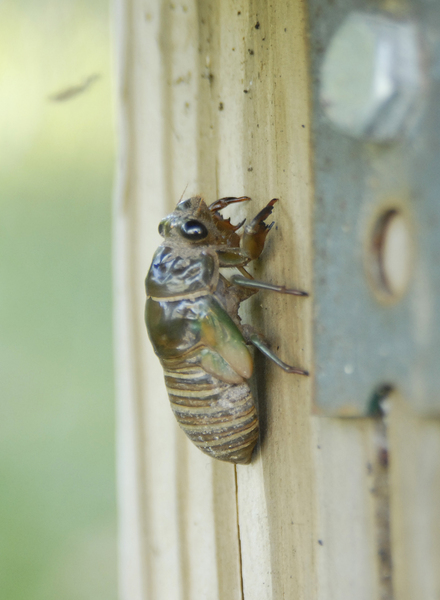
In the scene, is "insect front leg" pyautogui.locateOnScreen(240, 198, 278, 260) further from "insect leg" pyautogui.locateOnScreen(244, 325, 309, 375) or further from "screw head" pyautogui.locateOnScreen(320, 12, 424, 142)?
"screw head" pyautogui.locateOnScreen(320, 12, 424, 142)

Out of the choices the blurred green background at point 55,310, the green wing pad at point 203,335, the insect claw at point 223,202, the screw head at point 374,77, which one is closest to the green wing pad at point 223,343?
the green wing pad at point 203,335

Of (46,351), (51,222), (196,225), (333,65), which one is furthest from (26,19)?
(333,65)

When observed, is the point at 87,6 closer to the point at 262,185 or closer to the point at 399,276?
the point at 262,185

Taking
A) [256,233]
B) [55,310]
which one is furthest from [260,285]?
[55,310]

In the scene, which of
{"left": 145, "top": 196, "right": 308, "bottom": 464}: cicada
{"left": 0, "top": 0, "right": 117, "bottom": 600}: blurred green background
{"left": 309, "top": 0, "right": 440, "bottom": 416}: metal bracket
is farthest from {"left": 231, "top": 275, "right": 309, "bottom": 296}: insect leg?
{"left": 0, "top": 0, "right": 117, "bottom": 600}: blurred green background

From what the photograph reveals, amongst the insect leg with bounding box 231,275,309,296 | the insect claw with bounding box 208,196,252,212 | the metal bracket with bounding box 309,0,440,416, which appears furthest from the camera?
the insect claw with bounding box 208,196,252,212

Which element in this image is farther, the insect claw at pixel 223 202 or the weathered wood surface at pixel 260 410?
the insect claw at pixel 223 202

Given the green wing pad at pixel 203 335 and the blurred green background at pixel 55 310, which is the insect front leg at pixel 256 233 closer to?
the green wing pad at pixel 203 335
